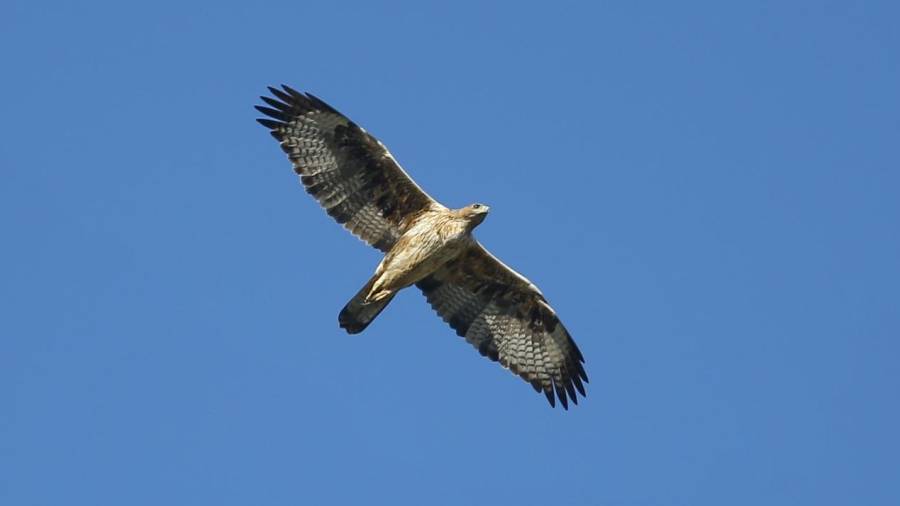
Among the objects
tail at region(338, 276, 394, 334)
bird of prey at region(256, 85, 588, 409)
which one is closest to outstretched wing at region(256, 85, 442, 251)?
bird of prey at region(256, 85, 588, 409)

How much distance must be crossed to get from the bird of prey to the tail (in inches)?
0.4

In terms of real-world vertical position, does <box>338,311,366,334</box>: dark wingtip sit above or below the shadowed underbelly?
below

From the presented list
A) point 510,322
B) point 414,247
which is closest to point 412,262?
point 414,247

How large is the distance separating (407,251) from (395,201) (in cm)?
63

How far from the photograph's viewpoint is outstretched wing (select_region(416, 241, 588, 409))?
56.2ft

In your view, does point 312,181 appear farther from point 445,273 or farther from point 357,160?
point 445,273

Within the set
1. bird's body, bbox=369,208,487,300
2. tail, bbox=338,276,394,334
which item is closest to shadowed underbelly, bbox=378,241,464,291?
bird's body, bbox=369,208,487,300

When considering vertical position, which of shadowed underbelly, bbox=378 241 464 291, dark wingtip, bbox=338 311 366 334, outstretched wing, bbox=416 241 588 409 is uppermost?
outstretched wing, bbox=416 241 588 409

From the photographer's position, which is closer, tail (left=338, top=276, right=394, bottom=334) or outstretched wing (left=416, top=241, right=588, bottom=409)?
tail (left=338, top=276, right=394, bottom=334)

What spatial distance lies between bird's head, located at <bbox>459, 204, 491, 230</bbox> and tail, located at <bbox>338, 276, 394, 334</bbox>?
1.16m

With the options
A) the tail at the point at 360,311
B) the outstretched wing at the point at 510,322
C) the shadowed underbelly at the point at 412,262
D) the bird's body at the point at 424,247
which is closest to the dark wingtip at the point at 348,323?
the tail at the point at 360,311

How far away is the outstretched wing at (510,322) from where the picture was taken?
17.1m

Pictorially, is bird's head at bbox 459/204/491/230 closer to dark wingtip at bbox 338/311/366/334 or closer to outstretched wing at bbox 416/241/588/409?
outstretched wing at bbox 416/241/588/409

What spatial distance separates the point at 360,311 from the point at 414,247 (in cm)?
87
